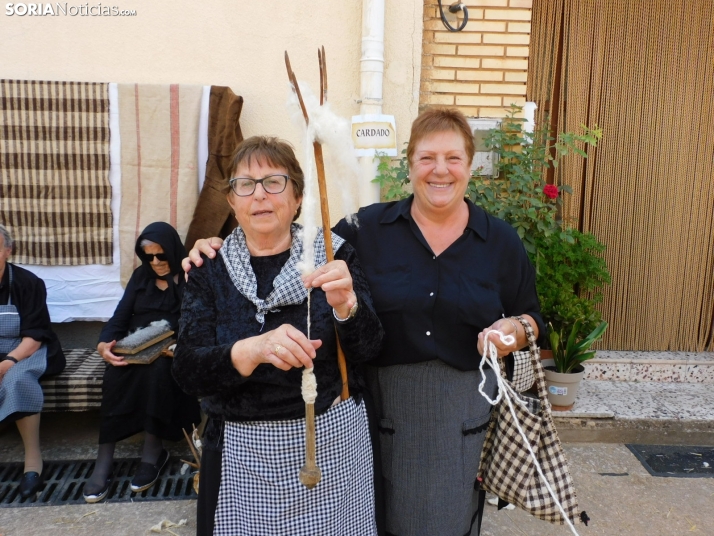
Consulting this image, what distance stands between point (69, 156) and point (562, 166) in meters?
3.93

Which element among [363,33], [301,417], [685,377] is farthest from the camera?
[685,377]

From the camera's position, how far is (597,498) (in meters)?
3.29

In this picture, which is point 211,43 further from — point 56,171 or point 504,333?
point 504,333

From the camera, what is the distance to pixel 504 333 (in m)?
1.89

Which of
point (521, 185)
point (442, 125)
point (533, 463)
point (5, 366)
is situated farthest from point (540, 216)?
point (5, 366)

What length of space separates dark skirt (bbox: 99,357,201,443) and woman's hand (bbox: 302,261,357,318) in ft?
7.35

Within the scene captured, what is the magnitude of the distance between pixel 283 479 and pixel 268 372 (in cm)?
39

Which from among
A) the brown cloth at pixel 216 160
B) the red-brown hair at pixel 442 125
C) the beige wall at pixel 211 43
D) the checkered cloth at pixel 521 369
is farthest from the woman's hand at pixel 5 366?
the checkered cloth at pixel 521 369

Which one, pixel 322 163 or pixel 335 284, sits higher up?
pixel 322 163

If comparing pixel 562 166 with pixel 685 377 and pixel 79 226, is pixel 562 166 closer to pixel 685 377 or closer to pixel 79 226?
pixel 685 377

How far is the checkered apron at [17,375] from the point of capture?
332 cm

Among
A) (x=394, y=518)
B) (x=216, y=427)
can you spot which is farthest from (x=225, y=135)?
(x=394, y=518)

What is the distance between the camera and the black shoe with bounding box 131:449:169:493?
3.31 meters

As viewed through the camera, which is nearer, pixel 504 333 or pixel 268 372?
pixel 268 372
